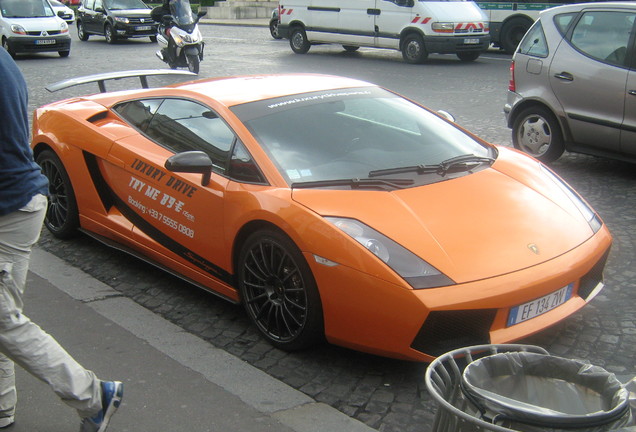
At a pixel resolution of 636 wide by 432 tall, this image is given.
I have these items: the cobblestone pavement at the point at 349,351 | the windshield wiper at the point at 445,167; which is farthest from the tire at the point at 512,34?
the windshield wiper at the point at 445,167

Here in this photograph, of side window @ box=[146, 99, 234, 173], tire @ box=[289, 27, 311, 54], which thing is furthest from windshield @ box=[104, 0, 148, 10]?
side window @ box=[146, 99, 234, 173]

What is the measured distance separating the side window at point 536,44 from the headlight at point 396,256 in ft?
16.2

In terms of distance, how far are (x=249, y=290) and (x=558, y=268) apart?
61.8 inches

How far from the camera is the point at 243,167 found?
4484mm

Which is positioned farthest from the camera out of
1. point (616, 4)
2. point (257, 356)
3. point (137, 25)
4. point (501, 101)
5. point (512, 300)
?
point (137, 25)

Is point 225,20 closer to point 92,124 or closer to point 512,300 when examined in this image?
point 92,124

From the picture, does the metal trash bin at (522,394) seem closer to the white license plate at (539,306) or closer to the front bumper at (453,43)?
the white license plate at (539,306)

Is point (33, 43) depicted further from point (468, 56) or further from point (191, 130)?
point (191, 130)

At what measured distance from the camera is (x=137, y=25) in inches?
987

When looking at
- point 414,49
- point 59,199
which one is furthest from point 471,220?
point 414,49

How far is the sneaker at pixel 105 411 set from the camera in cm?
320

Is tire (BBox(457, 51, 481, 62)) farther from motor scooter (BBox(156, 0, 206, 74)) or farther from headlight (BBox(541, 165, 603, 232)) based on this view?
headlight (BBox(541, 165, 603, 232))

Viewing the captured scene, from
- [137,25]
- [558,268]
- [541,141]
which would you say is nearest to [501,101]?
[541,141]

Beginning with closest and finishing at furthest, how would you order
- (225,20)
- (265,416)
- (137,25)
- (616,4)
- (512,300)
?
(265,416)
(512,300)
(616,4)
(137,25)
(225,20)
